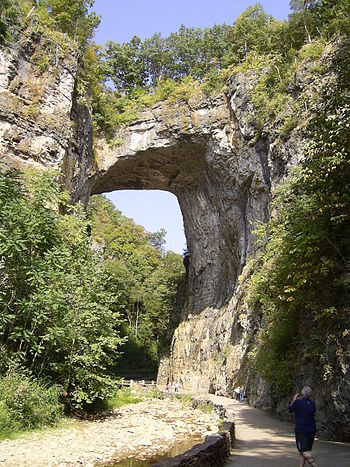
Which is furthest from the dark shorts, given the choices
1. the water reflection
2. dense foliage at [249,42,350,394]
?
the water reflection

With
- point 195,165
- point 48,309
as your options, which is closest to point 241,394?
point 48,309

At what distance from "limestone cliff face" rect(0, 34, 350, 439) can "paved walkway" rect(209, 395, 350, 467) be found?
A: 7.20 ft

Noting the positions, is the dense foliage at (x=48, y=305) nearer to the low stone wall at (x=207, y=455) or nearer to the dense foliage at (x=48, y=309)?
the dense foliage at (x=48, y=309)

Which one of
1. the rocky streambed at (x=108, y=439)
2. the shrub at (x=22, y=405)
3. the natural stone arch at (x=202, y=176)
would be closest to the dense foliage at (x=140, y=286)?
the natural stone arch at (x=202, y=176)

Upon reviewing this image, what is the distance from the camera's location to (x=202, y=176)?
2758 centimetres

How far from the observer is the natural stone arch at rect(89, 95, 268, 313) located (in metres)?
23.3

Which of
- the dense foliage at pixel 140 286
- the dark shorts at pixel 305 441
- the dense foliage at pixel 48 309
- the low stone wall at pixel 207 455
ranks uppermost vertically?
the dense foliage at pixel 140 286

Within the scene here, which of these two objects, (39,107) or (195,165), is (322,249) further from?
(195,165)

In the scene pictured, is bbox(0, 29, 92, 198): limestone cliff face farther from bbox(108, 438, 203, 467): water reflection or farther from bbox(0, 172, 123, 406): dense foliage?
bbox(108, 438, 203, 467): water reflection

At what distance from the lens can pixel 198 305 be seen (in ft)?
93.8

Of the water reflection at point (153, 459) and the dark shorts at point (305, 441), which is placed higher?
the dark shorts at point (305, 441)

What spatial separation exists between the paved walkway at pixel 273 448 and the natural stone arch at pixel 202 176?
1284 centimetres

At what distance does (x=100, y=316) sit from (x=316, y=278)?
6557mm

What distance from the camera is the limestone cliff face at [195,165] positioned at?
60.0 feet
